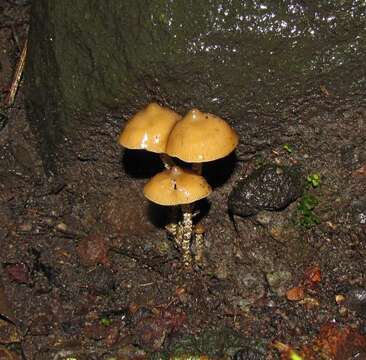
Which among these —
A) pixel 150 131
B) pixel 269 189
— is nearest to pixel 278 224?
pixel 269 189

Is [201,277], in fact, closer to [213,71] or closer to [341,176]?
[341,176]

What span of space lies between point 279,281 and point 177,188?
132 centimetres

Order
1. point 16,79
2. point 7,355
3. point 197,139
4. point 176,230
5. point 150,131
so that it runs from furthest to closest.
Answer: point 16,79, point 176,230, point 7,355, point 150,131, point 197,139

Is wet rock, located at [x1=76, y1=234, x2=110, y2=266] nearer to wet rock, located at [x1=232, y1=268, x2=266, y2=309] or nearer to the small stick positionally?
wet rock, located at [x1=232, y1=268, x2=266, y2=309]

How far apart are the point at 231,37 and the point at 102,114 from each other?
3.93 ft

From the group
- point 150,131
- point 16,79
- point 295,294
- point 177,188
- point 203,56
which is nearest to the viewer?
point 150,131

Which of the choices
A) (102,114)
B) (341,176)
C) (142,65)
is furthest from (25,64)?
(341,176)

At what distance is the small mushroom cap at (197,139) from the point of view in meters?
3.48

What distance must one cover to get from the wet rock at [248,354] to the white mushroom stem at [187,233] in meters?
0.83

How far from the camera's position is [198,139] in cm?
348

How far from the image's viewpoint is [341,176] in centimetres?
438

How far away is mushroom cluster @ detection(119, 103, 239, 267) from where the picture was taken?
138 inches

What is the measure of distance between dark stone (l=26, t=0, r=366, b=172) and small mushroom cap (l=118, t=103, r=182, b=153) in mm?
455

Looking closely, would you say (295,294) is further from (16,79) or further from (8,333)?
(16,79)
